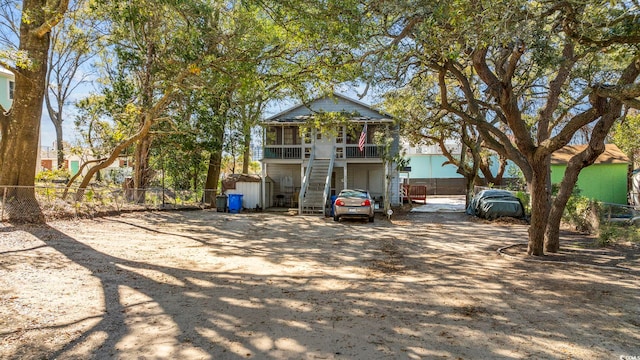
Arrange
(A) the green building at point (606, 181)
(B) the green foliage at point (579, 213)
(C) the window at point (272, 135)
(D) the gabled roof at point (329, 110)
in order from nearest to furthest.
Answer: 1. (B) the green foliage at point (579, 213)
2. (D) the gabled roof at point (329, 110)
3. (C) the window at point (272, 135)
4. (A) the green building at point (606, 181)

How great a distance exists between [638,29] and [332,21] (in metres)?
5.41

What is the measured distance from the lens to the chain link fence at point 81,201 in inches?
416

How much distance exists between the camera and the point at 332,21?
26.6ft

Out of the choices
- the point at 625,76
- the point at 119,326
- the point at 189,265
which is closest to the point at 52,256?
the point at 189,265

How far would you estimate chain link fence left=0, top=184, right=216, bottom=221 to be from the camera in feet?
34.6

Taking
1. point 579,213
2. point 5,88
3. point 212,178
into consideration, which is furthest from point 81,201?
point 5,88

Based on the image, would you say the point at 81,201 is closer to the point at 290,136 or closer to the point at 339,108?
the point at 290,136

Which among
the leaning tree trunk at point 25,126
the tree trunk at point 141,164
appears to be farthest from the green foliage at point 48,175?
the leaning tree trunk at point 25,126

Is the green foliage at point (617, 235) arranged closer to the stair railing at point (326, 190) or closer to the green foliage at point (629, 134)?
the stair railing at point (326, 190)

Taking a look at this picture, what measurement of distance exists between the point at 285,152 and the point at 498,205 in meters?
12.4

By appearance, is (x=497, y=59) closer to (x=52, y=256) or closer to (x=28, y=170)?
(x=52, y=256)

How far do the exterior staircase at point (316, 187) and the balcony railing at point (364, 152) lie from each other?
1.37 meters

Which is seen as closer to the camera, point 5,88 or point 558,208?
point 558,208

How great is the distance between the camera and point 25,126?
11328mm
